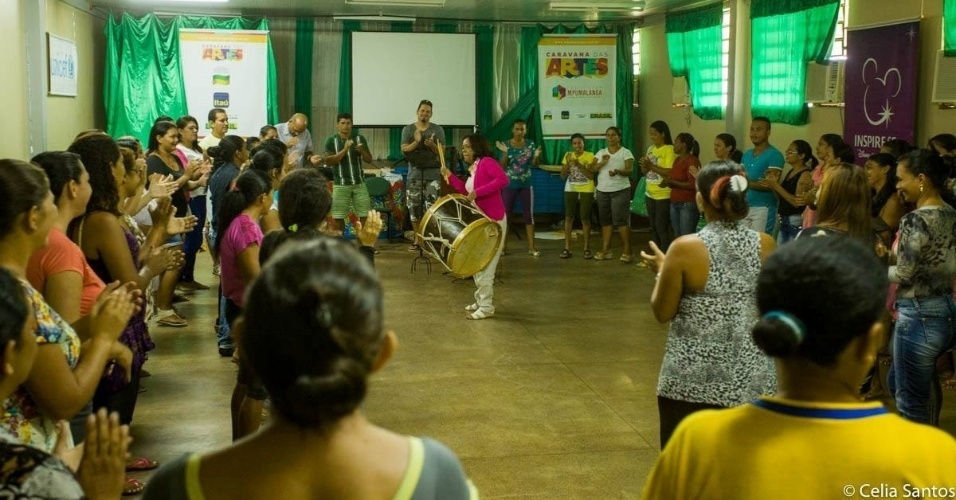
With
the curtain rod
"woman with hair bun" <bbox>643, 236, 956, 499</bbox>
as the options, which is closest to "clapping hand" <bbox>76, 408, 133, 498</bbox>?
"woman with hair bun" <bbox>643, 236, 956, 499</bbox>

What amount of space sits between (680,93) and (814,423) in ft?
36.0

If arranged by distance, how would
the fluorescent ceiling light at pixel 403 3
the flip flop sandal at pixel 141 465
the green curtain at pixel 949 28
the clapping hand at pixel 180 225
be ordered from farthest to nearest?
1. the fluorescent ceiling light at pixel 403 3
2. the green curtain at pixel 949 28
3. the flip flop sandal at pixel 141 465
4. the clapping hand at pixel 180 225

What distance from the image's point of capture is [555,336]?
22.5ft

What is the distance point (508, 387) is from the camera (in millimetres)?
5582

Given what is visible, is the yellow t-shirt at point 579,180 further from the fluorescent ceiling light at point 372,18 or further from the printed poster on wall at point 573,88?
the fluorescent ceiling light at point 372,18

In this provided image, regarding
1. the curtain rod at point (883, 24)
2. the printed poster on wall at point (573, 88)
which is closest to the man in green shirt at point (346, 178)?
the printed poster on wall at point (573, 88)

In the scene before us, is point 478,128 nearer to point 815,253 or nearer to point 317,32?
point 317,32

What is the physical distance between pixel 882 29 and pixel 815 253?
720 cm

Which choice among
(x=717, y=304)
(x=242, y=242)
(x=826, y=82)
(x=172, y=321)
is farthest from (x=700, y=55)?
(x=717, y=304)

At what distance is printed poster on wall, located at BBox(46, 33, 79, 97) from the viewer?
9172 mm

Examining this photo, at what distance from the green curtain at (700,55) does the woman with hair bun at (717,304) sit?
26.7 feet

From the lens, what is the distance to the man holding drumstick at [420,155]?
1088 cm

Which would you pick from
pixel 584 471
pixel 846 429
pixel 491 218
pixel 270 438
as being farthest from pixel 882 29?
pixel 270 438

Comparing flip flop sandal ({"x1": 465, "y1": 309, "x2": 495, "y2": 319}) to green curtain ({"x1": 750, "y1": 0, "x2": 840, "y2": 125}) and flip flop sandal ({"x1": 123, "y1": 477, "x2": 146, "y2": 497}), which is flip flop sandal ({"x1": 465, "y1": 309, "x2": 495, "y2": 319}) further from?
green curtain ({"x1": 750, "y1": 0, "x2": 840, "y2": 125})
